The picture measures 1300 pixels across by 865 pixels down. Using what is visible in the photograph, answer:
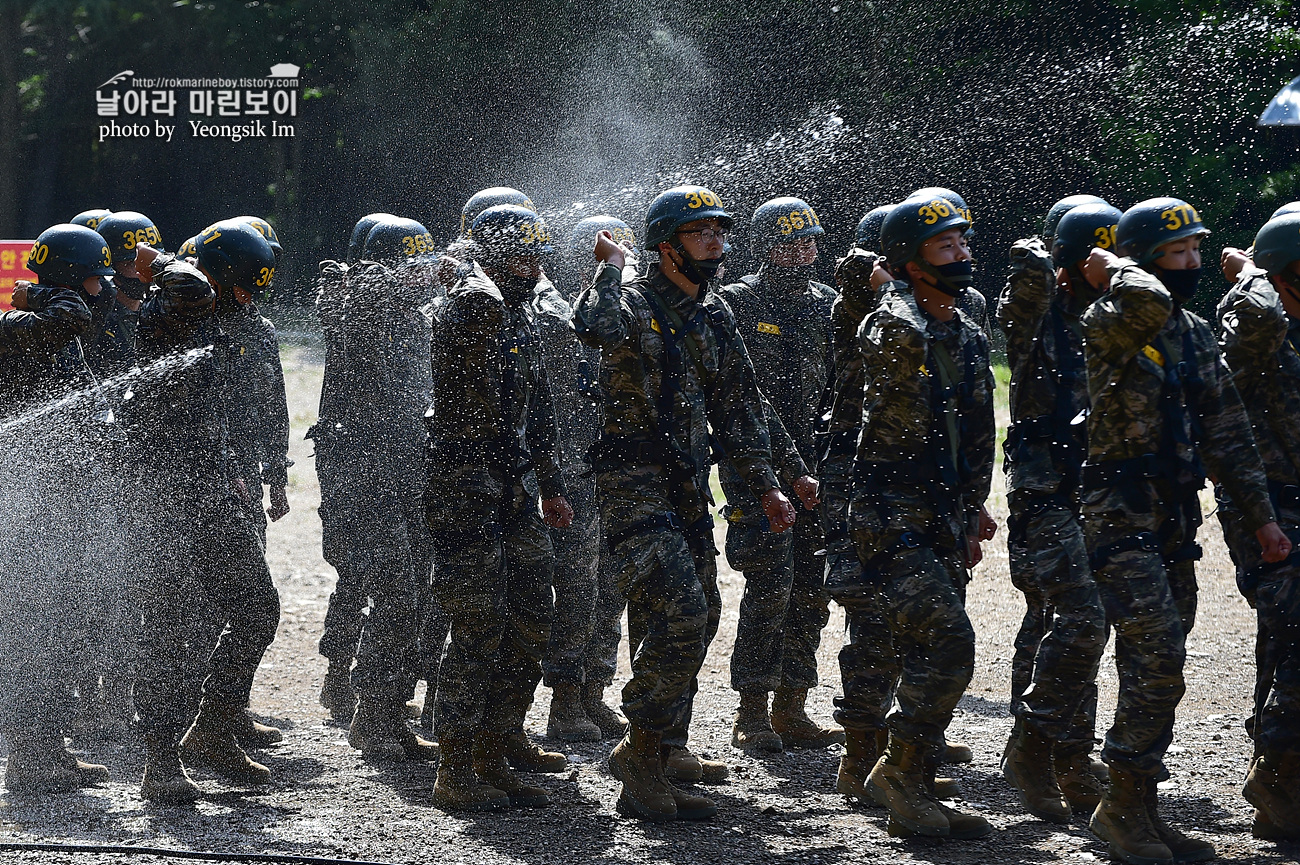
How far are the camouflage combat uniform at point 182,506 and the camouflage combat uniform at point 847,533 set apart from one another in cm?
251

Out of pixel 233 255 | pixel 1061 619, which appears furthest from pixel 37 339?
pixel 1061 619

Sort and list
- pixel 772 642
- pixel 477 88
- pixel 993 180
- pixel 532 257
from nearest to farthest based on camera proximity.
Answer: pixel 532 257 < pixel 772 642 < pixel 993 180 < pixel 477 88

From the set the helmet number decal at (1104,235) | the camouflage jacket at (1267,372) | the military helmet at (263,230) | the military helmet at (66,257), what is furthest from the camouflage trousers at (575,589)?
the camouflage jacket at (1267,372)

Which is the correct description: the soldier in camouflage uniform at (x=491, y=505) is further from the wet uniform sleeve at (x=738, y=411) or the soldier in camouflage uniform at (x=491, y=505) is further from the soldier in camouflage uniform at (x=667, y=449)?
the wet uniform sleeve at (x=738, y=411)

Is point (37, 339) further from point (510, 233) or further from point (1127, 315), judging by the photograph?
point (1127, 315)

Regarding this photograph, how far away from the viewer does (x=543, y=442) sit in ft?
19.6

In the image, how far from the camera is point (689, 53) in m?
22.0

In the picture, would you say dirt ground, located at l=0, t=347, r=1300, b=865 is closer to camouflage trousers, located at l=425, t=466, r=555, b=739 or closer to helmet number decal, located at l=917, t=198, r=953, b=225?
camouflage trousers, located at l=425, t=466, r=555, b=739

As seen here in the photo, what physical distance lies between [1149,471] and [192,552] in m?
3.85

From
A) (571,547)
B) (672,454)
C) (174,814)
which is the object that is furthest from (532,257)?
(174,814)

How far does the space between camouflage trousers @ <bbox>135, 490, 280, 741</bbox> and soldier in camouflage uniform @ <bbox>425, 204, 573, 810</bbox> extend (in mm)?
973

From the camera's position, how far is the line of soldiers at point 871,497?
509 cm

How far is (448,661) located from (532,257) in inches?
67.5

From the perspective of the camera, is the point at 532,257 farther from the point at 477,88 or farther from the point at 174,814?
the point at 477,88
